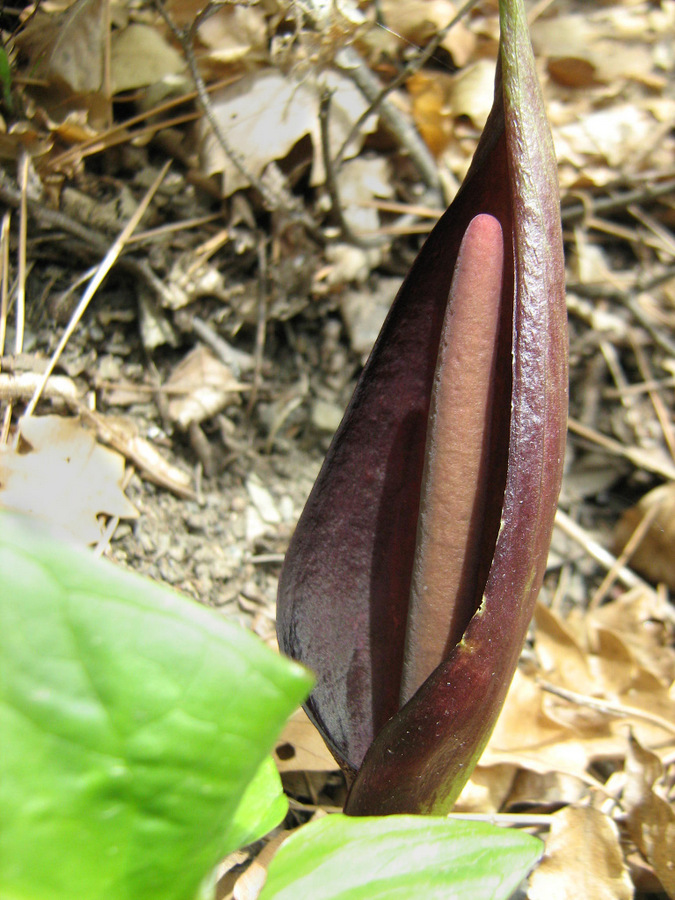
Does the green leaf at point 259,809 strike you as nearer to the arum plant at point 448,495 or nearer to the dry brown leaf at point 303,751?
the arum plant at point 448,495

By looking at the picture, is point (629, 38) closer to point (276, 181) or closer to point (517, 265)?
point (276, 181)

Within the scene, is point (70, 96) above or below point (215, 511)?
above

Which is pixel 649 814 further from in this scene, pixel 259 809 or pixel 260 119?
pixel 260 119

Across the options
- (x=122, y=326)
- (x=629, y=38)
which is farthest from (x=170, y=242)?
(x=629, y=38)

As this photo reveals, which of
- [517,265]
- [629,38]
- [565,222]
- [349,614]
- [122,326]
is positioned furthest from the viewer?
[629,38]

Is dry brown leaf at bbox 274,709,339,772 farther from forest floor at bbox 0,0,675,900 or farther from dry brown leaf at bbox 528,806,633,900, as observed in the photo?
dry brown leaf at bbox 528,806,633,900

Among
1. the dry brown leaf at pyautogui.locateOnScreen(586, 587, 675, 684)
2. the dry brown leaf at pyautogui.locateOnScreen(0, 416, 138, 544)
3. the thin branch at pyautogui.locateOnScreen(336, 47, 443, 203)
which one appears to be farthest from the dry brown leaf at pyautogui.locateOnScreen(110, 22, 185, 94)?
the dry brown leaf at pyautogui.locateOnScreen(586, 587, 675, 684)

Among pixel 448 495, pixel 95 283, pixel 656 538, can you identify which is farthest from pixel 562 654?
pixel 95 283
